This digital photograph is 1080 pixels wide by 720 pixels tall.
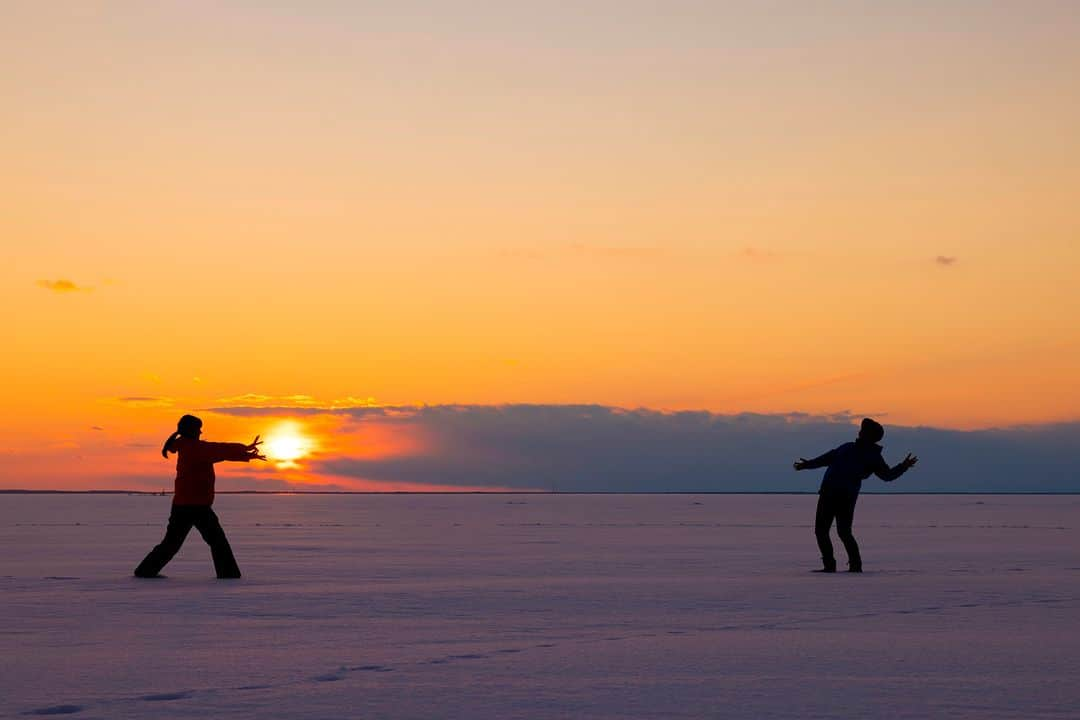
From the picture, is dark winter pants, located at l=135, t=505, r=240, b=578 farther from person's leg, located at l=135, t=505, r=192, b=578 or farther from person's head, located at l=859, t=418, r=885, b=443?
person's head, located at l=859, t=418, r=885, b=443

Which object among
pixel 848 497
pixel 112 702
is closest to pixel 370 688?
pixel 112 702

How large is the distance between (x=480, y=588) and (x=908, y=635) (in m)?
5.51

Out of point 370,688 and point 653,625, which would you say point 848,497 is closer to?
point 653,625

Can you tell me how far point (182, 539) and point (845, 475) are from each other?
25.8 ft

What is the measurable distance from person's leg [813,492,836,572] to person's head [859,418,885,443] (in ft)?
2.83

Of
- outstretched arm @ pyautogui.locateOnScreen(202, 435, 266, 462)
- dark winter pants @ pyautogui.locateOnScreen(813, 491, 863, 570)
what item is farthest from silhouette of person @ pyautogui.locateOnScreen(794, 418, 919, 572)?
outstretched arm @ pyautogui.locateOnScreen(202, 435, 266, 462)

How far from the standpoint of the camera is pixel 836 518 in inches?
701

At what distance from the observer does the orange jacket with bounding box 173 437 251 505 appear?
1616cm

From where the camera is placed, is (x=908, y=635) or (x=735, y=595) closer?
(x=908, y=635)

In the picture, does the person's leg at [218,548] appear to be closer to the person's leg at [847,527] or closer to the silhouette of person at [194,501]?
the silhouette of person at [194,501]

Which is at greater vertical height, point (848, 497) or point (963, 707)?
point (848, 497)

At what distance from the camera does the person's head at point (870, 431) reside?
1792 centimetres

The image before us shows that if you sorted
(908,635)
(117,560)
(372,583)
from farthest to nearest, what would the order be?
(117,560)
(372,583)
(908,635)

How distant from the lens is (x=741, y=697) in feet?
24.6
